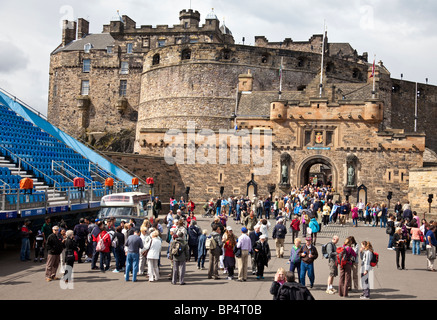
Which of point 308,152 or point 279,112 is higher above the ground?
point 279,112

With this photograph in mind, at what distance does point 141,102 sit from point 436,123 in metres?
30.9

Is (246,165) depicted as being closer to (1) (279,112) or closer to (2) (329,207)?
(1) (279,112)

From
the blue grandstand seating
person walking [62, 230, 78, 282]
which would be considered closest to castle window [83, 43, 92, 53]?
the blue grandstand seating

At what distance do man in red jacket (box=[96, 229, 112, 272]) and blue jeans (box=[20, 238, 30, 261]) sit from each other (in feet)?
A: 7.79

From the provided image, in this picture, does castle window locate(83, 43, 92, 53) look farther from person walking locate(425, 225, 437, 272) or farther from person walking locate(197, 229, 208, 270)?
person walking locate(425, 225, 437, 272)

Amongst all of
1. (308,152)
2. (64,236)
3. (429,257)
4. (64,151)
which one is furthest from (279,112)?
(64,236)

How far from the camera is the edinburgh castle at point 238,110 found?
30828mm

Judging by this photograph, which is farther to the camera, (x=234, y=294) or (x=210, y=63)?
(x=210, y=63)

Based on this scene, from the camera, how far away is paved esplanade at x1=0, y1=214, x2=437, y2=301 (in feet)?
32.4

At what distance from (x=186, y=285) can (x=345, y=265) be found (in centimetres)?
335

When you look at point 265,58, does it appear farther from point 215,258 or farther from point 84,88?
point 215,258

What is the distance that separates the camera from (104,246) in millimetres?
12039

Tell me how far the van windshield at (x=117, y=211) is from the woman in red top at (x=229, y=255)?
219 inches

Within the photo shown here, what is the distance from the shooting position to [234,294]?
10.2 meters
